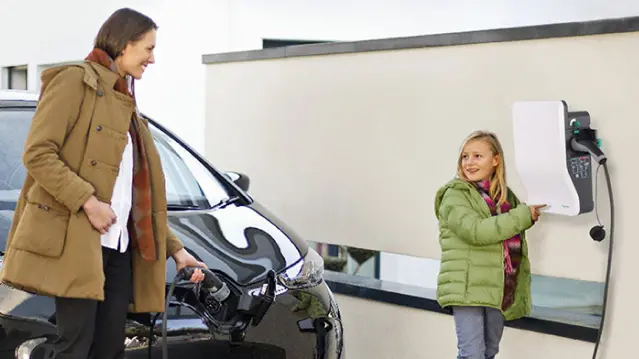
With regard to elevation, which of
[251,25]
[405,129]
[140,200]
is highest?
[251,25]

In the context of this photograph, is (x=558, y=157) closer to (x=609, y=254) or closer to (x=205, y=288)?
(x=609, y=254)

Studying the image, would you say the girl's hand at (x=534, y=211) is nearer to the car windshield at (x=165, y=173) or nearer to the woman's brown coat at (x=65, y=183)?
the car windshield at (x=165, y=173)

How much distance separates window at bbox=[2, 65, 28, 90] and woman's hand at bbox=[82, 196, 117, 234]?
29.1 ft

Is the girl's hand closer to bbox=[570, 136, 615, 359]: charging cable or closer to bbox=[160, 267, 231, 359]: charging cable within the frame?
bbox=[570, 136, 615, 359]: charging cable

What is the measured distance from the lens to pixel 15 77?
1202 centimetres

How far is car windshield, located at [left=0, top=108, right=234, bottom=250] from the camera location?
413 centimetres

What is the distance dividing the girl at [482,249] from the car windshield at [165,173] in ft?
3.35

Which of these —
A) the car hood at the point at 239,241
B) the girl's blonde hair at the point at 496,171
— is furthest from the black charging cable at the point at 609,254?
the car hood at the point at 239,241

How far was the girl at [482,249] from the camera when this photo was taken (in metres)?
4.28

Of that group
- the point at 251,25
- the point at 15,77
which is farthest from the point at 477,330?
the point at 15,77

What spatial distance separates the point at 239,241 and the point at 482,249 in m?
0.98

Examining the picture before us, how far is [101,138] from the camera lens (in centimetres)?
329

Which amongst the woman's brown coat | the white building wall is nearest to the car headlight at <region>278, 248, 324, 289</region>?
the woman's brown coat

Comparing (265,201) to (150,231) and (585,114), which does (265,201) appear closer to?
(585,114)
